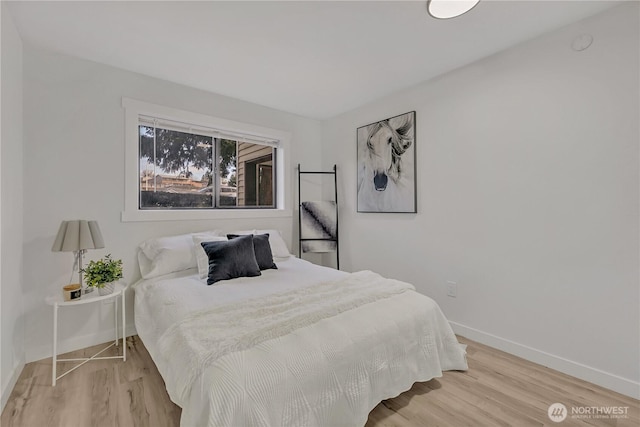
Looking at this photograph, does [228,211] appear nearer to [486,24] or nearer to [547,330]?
[486,24]

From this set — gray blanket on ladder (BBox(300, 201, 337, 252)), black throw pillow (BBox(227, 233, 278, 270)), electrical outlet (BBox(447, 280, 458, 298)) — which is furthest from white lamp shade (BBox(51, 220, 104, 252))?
electrical outlet (BBox(447, 280, 458, 298))

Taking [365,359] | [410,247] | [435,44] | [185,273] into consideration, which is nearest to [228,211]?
[185,273]

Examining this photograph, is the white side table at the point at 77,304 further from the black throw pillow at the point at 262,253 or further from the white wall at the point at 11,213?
the black throw pillow at the point at 262,253

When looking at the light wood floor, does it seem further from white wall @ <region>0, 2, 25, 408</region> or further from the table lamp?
the table lamp

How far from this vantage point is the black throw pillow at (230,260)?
229cm

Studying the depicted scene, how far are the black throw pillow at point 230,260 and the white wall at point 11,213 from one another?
1.19m

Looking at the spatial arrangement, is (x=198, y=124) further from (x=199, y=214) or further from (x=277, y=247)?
(x=277, y=247)

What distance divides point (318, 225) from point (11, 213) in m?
2.78

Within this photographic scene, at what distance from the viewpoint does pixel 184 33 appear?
2.07 meters

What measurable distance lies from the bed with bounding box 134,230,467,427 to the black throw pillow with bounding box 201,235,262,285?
6 centimetres

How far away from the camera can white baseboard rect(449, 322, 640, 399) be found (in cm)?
182

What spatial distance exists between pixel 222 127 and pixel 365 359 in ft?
9.06

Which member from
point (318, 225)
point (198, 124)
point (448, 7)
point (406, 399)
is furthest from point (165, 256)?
point (448, 7)

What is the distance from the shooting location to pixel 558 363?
2.09 meters
